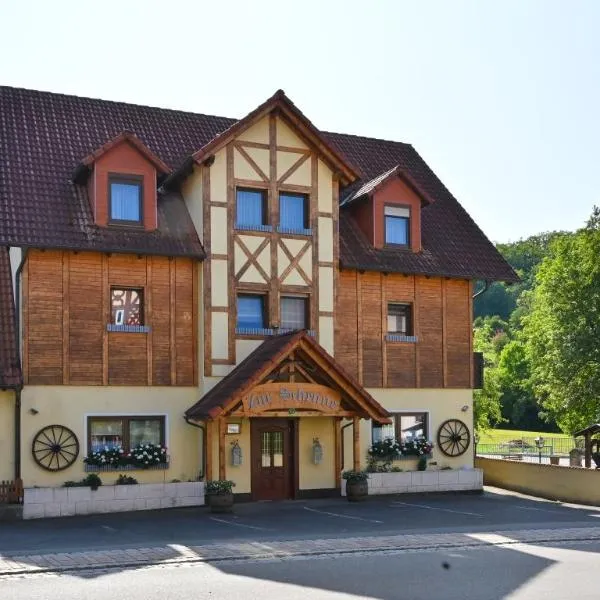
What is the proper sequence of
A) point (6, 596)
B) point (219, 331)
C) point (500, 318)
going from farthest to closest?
point (500, 318) < point (219, 331) < point (6, 596)

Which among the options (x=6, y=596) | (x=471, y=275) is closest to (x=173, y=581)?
(x=6, y=596)

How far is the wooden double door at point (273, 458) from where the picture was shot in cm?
2877

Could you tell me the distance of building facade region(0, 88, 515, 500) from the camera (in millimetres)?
26859

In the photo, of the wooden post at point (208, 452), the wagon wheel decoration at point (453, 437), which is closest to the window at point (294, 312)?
the wooden post at point (208, 452)

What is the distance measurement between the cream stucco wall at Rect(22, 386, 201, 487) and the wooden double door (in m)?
1.59

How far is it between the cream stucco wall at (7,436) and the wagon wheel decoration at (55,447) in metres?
→ 0.54

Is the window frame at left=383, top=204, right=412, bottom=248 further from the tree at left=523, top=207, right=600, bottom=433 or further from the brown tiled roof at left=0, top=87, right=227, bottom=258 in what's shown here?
the tree at left=523, top=207, right=600, bottom=433

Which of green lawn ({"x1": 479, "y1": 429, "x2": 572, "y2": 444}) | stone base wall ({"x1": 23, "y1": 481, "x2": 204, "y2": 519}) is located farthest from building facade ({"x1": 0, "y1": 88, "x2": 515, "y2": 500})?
green lawn ({"x1": 479, "y1": 429, "x2": 572, "y2": 444})

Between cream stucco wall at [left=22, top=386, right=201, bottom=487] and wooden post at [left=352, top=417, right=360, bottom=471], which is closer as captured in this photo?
cream stucco wall at [left=22, top=386, right=201, bottom=487]

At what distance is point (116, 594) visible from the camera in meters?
15.0

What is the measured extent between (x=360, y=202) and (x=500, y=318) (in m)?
108

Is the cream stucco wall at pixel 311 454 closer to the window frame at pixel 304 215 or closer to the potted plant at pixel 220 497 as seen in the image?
the potted plant at pixel 220 497

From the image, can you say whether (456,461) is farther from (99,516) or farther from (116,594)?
(116,594)

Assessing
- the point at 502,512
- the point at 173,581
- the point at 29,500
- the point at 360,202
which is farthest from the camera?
the point at 360,202
